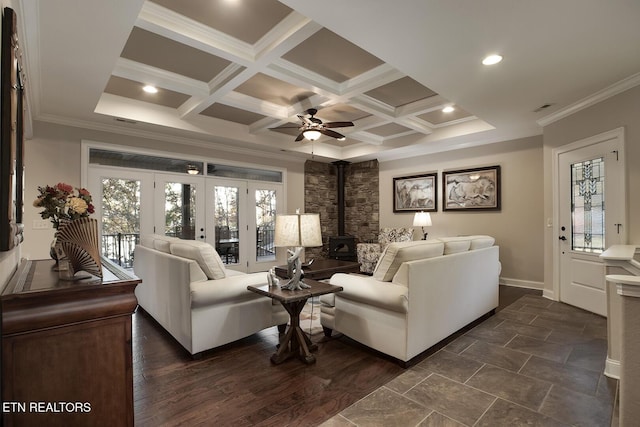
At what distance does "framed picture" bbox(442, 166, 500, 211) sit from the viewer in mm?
5922

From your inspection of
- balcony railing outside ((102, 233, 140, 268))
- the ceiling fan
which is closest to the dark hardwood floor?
balcony railing outside ((102, 233, 140, 268))

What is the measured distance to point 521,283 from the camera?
5629mm

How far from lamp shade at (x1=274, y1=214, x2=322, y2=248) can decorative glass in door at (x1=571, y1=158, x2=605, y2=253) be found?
3732mm

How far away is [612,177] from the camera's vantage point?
3.77 meters

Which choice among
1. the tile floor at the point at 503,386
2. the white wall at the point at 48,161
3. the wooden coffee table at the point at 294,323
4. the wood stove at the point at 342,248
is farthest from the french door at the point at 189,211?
the tile floor at the point at 503,386

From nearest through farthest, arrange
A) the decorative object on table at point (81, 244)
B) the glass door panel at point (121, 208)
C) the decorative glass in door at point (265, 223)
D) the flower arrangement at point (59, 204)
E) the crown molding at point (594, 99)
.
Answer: the decorative object on table at point (81, 244)
the flower arrangement at point (59, 204)
the crown molding at point (594, 99)
the glass door panel at point (121, 208)
the decorative glass in door at point (265, 223)

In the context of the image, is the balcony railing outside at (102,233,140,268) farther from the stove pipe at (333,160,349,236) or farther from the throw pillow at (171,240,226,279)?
the stove pipe at (333,160,349,236)

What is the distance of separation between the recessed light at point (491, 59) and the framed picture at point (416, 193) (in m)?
3.87

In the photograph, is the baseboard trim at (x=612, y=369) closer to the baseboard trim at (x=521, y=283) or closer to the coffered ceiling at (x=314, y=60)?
the coffered ceiling at (x=314, y=60)

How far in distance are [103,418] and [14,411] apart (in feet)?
1.02

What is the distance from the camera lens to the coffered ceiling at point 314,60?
236 centimetres

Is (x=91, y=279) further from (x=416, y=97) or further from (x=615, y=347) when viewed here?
(x=416, y=97)

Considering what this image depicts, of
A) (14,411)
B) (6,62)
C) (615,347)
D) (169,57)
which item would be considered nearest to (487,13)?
(615,347)

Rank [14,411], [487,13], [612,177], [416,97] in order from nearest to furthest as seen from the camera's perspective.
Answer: [14,411], [487,13], [612,177], [416,97]
